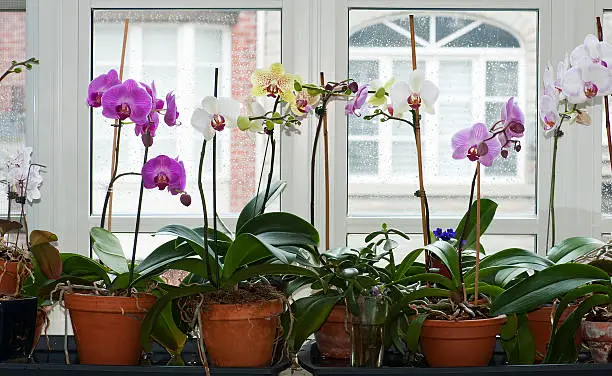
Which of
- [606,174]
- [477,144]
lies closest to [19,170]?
[477,144]

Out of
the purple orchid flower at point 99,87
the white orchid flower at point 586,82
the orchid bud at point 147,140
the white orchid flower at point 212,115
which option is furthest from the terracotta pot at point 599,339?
the purple orchid flower at point 99,87

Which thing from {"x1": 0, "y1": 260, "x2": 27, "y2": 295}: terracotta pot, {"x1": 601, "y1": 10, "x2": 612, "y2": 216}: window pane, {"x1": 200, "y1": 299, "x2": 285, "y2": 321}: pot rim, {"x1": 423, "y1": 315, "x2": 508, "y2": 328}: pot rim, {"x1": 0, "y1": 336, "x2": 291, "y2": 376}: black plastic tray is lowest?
{"x1": 0, "y1": 336, "x2": 291, "y2": 376}: black plastic tray

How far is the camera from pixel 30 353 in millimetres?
1355

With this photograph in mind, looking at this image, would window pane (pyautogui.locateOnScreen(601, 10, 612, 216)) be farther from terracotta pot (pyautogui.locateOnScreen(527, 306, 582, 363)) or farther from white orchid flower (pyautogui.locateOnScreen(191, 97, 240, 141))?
white orchid flower (pyautogui.locateOnScreen(191, 97, 240, 141))

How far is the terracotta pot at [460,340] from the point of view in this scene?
1.28 metres

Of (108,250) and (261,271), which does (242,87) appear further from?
(261,271)

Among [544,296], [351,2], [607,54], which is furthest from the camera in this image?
[351,2]

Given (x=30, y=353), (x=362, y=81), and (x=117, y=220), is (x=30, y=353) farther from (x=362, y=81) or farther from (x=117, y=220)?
(x=362, y=81)

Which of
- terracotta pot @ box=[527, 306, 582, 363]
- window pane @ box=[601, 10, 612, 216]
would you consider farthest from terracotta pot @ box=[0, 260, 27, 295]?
window pane @ box=[601, 10, 612, 216]

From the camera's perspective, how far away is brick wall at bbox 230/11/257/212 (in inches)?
79.2

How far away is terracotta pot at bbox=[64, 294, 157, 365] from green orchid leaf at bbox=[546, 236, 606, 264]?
83cm

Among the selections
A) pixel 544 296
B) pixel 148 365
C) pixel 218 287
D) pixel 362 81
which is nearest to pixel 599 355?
pixel 544 296

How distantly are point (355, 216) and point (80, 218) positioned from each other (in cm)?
75

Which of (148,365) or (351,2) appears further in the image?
(351,2)
